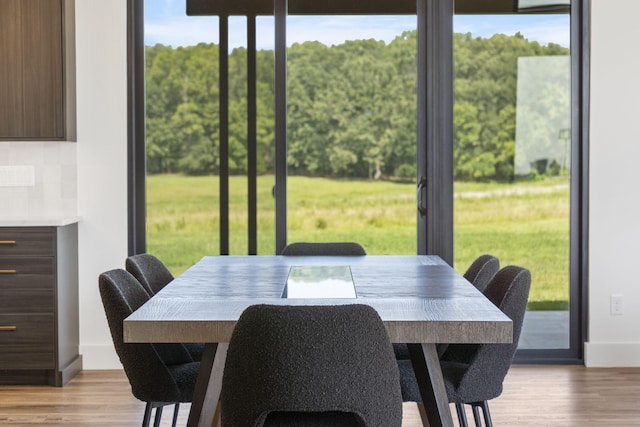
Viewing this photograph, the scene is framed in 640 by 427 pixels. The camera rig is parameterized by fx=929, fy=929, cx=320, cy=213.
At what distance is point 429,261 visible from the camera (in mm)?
4234

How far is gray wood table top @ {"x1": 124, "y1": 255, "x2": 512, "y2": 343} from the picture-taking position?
2.63 m

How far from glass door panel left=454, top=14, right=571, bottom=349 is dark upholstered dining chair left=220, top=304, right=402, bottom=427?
138 inches

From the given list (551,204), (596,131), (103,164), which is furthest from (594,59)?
(103,164)

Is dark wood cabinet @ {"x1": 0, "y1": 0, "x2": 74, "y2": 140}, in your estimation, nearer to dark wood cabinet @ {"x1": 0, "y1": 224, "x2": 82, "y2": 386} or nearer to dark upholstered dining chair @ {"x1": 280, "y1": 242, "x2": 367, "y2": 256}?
dark wood cabinet @ {"x1": 0, "y1": 224, "x2": 82, "y2": 386}

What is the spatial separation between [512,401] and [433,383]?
2055 millimetres

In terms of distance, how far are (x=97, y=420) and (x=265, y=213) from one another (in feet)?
6.07

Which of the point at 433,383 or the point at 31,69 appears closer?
the point at 433,383

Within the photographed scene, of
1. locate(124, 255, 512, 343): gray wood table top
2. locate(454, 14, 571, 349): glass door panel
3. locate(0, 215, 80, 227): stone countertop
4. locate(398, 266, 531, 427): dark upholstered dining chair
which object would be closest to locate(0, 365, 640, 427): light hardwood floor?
locate(454, 14, 571, 349): glass door panel

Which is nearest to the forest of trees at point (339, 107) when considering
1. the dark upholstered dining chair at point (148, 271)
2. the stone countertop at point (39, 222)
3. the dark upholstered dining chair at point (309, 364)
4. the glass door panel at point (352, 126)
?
the glass door panel at point (352, 126)

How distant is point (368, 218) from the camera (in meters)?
5.92

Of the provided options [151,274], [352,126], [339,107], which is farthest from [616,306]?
[151,274]

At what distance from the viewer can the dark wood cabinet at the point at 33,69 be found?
18.0 feet

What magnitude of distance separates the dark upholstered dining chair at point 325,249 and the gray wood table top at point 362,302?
0.53 meters

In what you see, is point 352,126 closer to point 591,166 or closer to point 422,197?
point 422,197
